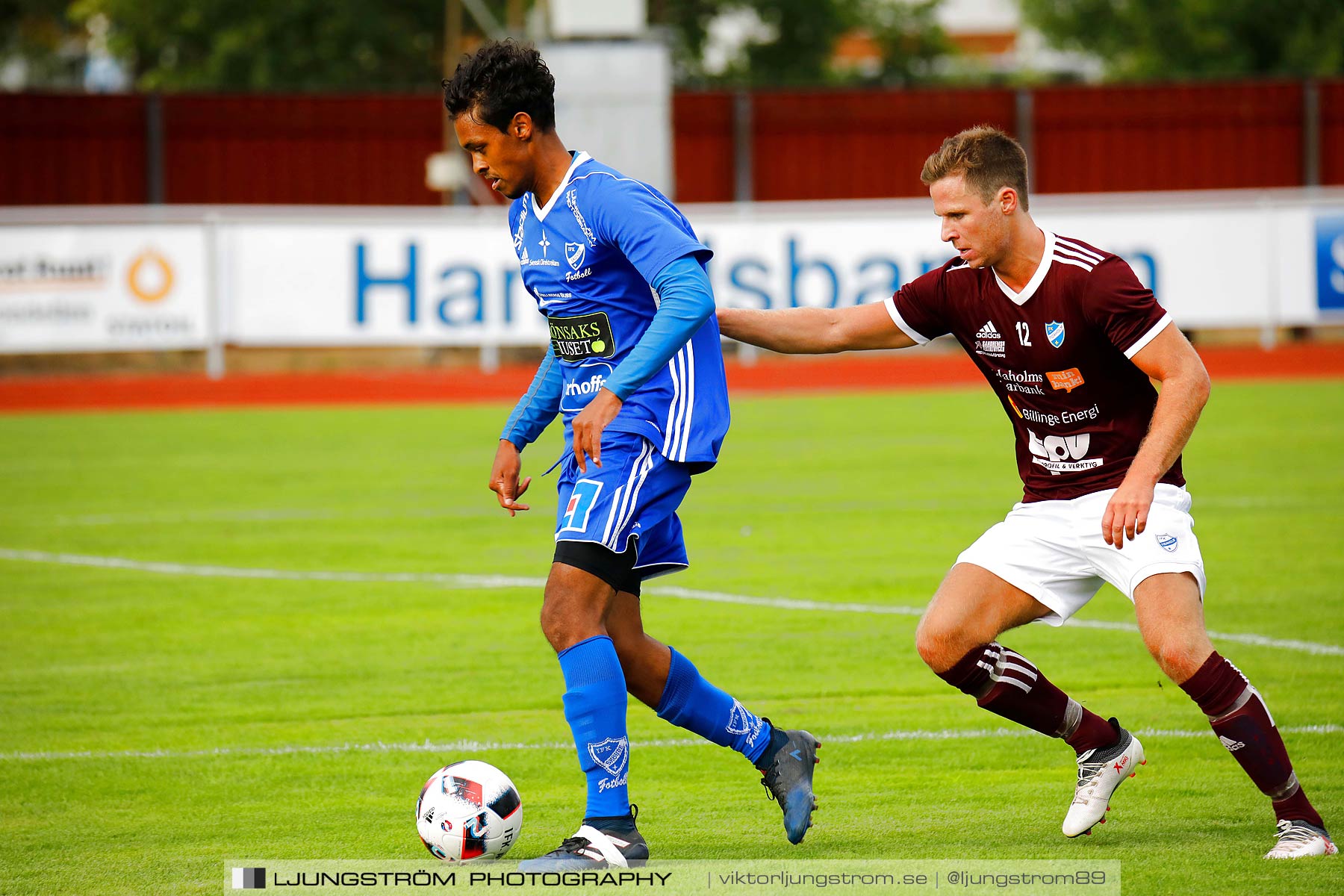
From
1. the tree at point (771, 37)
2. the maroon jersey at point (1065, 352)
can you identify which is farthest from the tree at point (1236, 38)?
the maroon jersey at point (1065, 352)

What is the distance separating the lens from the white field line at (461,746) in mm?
5867

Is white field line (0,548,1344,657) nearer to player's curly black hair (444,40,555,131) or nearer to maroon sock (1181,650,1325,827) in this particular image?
maroon sock (1181,650,1325,827)

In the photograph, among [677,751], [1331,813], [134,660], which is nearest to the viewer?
[1331,813]

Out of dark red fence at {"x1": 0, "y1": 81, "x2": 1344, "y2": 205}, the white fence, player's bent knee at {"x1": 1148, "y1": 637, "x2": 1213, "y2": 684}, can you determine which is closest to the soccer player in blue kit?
player's bent knee at {"x1": 1148, "y1": 637, "x2": 1213, "y2": 684}

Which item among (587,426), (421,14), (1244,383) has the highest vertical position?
(421,14)

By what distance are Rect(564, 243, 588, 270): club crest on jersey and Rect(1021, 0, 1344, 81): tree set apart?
38251mm

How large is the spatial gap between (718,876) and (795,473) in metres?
9.01

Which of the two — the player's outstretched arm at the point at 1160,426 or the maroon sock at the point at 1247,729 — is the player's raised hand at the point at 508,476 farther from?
the maroon sock at the point at 1247,729

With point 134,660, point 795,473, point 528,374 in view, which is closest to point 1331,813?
point 134,660

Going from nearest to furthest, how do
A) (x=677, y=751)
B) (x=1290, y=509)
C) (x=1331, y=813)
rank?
(x=1331, y=813)
(x=677, y=751)
(x=1290, y=509)

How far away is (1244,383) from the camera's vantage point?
20172mm

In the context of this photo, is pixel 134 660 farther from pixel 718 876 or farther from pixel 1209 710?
pixel 1209 710

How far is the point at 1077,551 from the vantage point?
15.7ft

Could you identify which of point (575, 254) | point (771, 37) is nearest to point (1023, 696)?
point (575, 254)
